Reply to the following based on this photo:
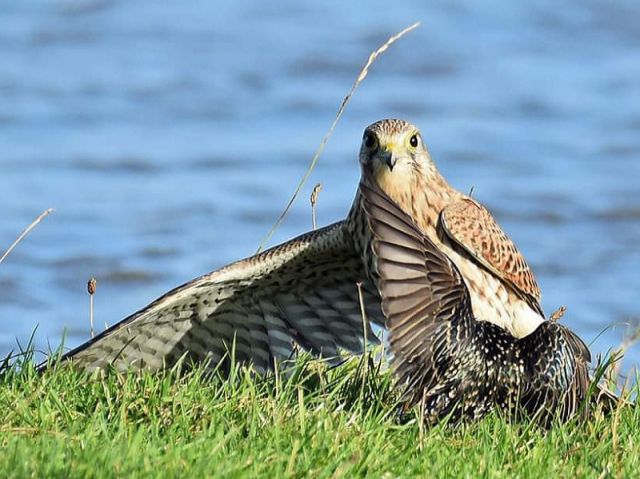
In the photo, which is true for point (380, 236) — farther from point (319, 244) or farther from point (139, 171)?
point (139, 171)

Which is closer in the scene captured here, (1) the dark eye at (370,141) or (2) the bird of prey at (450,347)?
(2) the bird of prey at (450,347)

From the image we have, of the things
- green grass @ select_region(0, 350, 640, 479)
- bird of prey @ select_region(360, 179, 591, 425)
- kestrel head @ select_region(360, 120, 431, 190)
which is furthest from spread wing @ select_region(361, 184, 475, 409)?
kestrel head @ select_region(360, 120, 431, 190)

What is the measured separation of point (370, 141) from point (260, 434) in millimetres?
1853

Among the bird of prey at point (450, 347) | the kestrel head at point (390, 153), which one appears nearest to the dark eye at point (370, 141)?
the kestrel head at point (390, 153)

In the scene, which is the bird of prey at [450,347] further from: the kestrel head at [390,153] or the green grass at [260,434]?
the kestrel head at [390,153]

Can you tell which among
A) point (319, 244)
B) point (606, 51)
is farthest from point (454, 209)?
point (606, 51)

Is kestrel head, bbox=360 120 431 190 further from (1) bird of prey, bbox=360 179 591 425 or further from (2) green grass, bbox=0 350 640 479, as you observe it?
(2) green grass, bbox=0 350 640 479

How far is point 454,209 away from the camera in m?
6.20

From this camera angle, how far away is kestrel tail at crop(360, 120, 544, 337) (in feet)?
19.8

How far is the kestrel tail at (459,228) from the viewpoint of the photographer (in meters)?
6.04

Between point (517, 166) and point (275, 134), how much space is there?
2.20 metres

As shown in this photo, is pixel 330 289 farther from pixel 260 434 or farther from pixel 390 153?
pixel 260 434

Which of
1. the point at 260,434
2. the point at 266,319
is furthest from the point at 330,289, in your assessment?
the point at 260,434

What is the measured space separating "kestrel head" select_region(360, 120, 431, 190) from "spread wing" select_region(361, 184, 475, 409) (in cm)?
80
